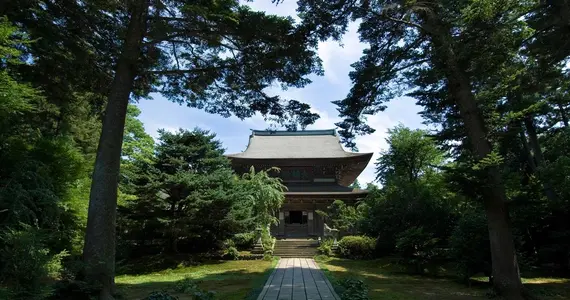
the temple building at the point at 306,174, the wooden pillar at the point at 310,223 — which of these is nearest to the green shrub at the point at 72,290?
the temple building at the point at 306,174

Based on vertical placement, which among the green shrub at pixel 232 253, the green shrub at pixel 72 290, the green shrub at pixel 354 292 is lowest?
the green shrub at pixel 232 253

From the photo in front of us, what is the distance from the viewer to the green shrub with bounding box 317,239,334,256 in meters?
17.1

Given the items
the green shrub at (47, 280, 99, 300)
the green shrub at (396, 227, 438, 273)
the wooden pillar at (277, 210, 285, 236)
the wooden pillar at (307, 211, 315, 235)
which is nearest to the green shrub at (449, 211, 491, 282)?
the green shrub at (396, 227, 438, 273)

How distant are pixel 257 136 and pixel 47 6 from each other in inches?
881

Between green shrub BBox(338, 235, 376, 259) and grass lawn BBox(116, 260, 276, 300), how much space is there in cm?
410

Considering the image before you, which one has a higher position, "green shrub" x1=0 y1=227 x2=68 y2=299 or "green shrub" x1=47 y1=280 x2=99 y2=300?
"green shrub" x1=0 y1=227 x2=68 y2=299

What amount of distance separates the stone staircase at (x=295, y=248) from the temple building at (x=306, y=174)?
182 centimetres

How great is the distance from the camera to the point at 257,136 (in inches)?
1164

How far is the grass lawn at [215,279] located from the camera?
7.98m

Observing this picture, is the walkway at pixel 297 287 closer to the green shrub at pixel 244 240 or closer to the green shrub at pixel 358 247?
the green shrub at pixel 244 240

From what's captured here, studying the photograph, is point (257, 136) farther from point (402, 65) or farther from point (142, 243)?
point (402, 65)

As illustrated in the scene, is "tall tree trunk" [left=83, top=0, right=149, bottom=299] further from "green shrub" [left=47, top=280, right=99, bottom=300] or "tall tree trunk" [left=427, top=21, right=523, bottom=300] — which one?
"tall tree trunk" [left=427, top=21, right=523, bottom=300]

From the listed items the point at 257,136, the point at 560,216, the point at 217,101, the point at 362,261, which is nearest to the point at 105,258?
the point at 217,101

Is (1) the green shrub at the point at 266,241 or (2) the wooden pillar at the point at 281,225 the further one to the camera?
(2) the wooden pillar at the point at 281,225
